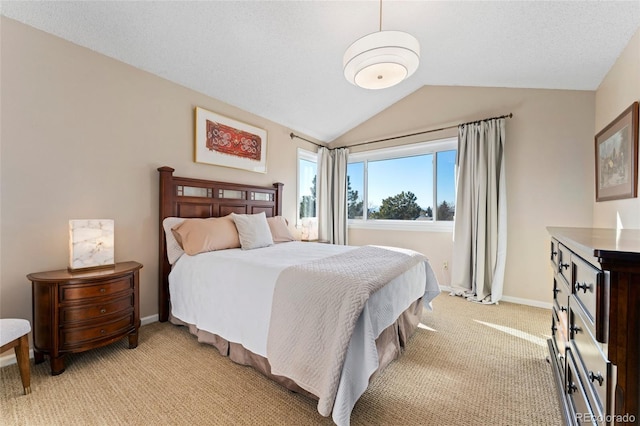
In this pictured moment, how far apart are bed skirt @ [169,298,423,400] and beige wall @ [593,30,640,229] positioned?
5.88ft

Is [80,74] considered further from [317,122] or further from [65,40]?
[317,122]

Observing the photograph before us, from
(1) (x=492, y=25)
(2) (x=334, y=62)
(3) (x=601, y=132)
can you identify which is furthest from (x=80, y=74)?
(3) (x=601, y=132)

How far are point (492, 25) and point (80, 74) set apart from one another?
3510 millimetres

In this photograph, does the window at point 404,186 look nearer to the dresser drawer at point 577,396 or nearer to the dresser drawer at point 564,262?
the dresser drawer at point 564,262

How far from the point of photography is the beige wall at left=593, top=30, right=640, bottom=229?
6.57 ft

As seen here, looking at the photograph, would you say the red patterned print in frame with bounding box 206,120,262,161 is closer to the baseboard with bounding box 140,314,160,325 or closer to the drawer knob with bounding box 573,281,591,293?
the baseboard with bounding box 140,314,160,325

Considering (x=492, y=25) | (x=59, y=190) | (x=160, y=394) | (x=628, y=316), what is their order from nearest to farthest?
(x=628, y=316) < (x=160, y=394) < (x=59, y=190) < (x=492, y=25)

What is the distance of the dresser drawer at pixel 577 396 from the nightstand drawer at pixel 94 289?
109 inches

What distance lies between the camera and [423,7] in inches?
88.0

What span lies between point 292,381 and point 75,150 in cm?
248

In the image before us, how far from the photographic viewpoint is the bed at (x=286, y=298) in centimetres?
140

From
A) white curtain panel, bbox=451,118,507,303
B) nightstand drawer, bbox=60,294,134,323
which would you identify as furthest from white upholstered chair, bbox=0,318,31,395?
white curtain panel, bbox=451,118,507,303

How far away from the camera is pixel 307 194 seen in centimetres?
475

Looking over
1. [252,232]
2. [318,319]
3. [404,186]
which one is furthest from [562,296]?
[404,186]
